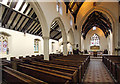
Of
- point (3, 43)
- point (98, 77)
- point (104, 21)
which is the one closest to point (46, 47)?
point (98, 77)

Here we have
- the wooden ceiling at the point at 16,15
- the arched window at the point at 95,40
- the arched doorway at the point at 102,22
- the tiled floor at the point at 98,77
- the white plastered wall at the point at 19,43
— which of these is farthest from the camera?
the arched window at the point at 95,40

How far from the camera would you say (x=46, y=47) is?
655 centimetres

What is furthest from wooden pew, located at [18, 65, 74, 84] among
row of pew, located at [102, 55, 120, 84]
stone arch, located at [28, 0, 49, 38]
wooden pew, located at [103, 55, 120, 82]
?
stone arch, located at [28, 0, 49, 38]

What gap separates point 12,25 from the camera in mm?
8867

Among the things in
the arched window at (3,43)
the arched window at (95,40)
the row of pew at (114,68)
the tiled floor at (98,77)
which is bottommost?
the tiled floor at (98,77)

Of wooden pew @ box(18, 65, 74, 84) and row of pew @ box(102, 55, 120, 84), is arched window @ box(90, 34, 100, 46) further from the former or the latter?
wooden pew @ box(18, 65, 74, 84)

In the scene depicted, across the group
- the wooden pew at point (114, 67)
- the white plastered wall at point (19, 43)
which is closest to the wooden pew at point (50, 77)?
the wooden pew at point (114, 67)

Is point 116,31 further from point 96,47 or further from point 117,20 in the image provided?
point 96,47

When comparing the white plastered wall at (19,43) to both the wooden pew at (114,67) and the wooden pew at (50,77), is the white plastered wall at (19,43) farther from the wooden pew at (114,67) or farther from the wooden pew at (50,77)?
the wooden pew at (114,67)

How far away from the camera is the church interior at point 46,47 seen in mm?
2648

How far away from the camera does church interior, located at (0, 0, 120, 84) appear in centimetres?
265

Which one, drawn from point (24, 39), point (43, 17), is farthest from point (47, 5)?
point (24, 39)

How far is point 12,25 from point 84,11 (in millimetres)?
11060

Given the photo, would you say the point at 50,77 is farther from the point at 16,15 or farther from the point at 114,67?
the point at 16,15
